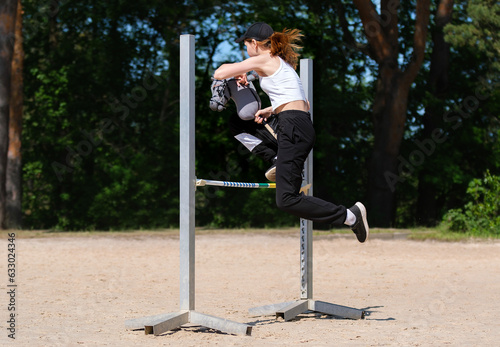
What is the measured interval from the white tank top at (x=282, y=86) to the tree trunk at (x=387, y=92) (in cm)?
1123

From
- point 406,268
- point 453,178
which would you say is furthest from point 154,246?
point 453,178

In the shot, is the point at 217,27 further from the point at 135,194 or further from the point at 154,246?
the point at 154,246

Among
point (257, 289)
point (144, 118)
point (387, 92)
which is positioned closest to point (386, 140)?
point (387, 92)

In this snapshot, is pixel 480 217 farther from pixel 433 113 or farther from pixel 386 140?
pixel 433 113

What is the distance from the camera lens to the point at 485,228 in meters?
15.0

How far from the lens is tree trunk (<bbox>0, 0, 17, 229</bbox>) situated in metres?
15.6

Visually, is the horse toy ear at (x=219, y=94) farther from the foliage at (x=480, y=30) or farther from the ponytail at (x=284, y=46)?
the foliage at (x=480, y=30)

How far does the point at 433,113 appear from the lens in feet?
60.5

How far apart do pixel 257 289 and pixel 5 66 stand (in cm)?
972

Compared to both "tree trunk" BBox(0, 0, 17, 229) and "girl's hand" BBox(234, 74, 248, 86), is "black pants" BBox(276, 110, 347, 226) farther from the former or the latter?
"tree trunk" BBox(0, 0, 17, 229)

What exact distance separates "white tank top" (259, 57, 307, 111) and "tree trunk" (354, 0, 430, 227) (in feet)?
36.8

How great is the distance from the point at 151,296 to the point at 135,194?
35.4ft

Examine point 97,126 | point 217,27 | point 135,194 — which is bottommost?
point 135,194

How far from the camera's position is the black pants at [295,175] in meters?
5.22
